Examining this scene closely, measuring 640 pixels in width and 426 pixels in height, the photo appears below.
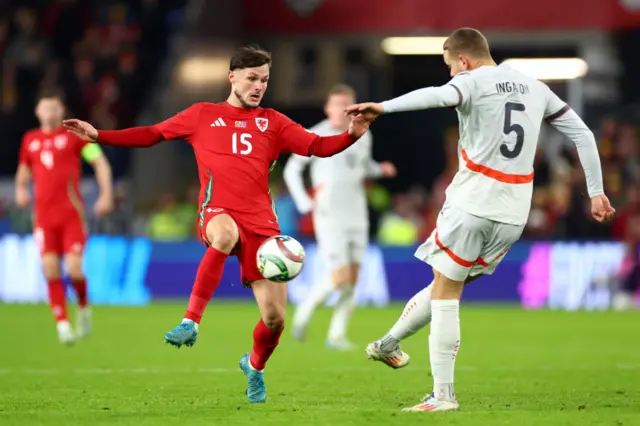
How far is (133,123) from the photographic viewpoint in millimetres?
23922

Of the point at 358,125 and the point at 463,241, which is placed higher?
the point at 358,125

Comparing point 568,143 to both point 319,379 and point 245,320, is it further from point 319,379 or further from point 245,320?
point 319,379

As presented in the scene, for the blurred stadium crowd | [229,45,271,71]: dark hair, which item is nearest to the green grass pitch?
[229,45,271,71]: dark hair

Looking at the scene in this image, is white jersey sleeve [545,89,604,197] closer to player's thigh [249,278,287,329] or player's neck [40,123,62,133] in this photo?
player's thigh [249,278,287,329]

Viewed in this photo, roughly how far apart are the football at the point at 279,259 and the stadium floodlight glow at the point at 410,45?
18.4 metres

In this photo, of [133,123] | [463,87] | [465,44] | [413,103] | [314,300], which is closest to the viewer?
[413,103]

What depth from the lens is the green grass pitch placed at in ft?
23.8

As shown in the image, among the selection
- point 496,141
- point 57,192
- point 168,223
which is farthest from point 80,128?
point 168,223

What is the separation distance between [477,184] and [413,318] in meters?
0.98

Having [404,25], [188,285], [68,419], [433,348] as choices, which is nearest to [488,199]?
[433,348]

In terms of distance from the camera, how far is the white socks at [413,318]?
7812 mm

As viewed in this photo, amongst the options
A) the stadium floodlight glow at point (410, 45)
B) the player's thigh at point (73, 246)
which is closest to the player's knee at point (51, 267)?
the player's thigh at point (73, 246)

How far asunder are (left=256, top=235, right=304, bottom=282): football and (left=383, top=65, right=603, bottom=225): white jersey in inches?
A: 38.3

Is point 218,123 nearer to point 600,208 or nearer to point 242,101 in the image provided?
point 242,101
